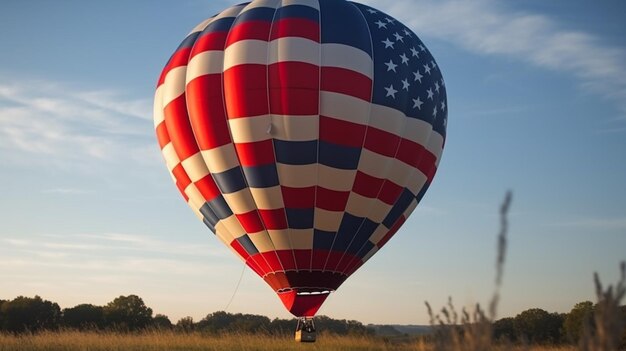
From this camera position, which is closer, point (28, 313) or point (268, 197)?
point (268, 197)

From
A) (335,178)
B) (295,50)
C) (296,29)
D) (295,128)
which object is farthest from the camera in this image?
(296,29)

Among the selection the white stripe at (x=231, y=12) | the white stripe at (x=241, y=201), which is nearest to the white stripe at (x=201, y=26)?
the white stripe at (x=231, y=12)

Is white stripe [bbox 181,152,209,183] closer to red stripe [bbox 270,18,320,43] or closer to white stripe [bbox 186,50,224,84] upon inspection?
white stripe [bbox 186,50,224,84]

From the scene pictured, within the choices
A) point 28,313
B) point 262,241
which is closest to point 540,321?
point 262,241

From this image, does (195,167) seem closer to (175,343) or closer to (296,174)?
(296,174)

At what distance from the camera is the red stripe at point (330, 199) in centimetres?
1512

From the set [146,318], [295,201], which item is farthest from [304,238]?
[146,318]

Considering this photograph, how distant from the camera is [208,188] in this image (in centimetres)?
1597

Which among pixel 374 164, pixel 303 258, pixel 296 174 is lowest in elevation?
pixel 303 258

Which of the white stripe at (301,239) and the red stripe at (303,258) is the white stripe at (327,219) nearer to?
the white stripe at (301,239)

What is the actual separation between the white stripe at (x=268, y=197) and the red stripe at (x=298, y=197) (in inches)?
4.4

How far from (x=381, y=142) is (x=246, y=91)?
326cm

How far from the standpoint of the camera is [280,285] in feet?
52.3

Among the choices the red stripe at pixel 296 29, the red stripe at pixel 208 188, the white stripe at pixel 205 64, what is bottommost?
the red stripe at pixel 208 188
